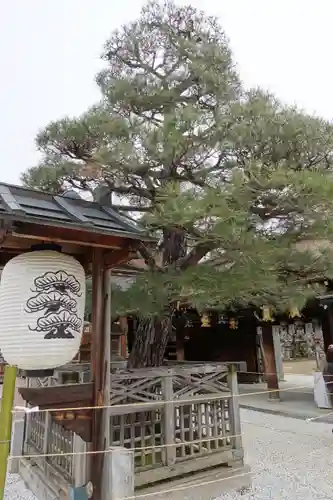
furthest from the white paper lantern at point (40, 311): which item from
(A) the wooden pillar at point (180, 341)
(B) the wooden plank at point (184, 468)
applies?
(A) the wooden pillar at point (180, 341)

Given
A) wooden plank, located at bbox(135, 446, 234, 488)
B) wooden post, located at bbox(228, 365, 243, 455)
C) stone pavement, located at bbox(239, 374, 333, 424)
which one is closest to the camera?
wooden plank, located at bbox(135, 446, 234, 488)

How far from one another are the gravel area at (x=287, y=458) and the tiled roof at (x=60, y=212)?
277 centimetres

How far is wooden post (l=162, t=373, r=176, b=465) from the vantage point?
319 cm

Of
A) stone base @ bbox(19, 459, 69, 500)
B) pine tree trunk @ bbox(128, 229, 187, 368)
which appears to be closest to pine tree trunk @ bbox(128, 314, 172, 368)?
pine tree trunk @ bbox(128, 229, 187, 368)

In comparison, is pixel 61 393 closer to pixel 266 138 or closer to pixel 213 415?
pixel 213 415

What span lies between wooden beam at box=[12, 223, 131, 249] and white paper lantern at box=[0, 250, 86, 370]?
10 centimetres

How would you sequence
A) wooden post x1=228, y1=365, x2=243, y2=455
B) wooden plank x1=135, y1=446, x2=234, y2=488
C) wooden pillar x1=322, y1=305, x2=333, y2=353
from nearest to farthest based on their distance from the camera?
wooden plank x1=135, y1=446, x2=234, y2=488
wooden post x1=228, y1=365, x2=243, y2=455
wooden pillar x1=322, y1=305, x2=333, y2=353

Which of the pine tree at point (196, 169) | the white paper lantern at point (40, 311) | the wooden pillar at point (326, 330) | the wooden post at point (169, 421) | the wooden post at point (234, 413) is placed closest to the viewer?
the white paper lantern at point (40, 311)

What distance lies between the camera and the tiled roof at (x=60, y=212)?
69.6 inches

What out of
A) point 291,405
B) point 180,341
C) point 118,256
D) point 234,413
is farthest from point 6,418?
point 180,341

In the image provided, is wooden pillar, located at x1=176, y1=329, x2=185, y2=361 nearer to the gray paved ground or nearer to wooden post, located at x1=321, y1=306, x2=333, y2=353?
wooden post, located at x1=321, y1=306, x2=333, y2=353

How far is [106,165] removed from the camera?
3246 mm

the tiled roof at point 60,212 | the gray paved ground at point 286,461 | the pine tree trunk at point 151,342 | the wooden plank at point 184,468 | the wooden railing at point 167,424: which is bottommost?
the gray paved ground at point 286,461

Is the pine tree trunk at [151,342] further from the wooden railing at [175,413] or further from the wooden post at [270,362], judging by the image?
the wooden post at [270,362]
